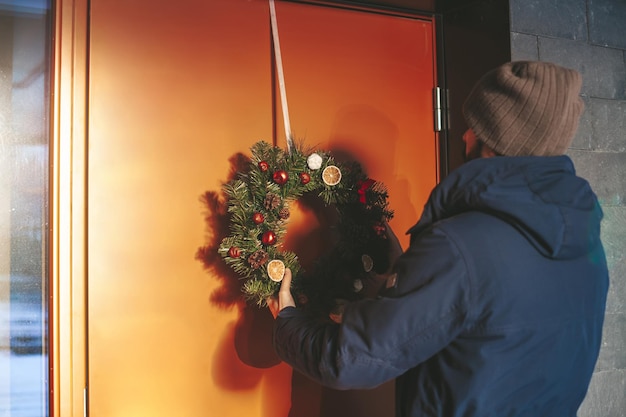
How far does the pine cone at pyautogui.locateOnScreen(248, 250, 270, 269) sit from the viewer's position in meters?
1.52

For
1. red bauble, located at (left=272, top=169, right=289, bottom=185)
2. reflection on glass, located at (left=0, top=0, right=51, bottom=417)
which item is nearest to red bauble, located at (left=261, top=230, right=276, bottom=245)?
red bauble, located at (left=272, top=169, right=289, bottom=185)

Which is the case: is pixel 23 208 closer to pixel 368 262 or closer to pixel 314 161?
pixel 314 161

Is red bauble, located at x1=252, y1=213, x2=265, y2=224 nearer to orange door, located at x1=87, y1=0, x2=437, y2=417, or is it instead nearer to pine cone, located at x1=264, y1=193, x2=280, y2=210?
pine cone, located at x1=264, y1=193, x2=280, y2=210

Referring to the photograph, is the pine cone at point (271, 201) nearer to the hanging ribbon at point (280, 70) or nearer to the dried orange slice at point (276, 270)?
the dried orange slice at point (276, 270)

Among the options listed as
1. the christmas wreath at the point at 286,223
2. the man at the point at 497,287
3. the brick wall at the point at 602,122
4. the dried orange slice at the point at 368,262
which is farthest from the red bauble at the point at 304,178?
the brick wall at the point at 602,122

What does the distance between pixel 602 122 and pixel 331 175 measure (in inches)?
37.4

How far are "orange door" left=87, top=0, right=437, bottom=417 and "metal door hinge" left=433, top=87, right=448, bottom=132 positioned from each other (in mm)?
207

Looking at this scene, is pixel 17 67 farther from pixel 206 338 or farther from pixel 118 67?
pixel 206 338

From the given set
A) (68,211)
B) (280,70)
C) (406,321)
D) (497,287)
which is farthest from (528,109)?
(68,211)

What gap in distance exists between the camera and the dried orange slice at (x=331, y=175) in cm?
165

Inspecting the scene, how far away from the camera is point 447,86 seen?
6.67ft

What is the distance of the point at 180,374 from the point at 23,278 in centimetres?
45

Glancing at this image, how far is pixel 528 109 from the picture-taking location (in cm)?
119

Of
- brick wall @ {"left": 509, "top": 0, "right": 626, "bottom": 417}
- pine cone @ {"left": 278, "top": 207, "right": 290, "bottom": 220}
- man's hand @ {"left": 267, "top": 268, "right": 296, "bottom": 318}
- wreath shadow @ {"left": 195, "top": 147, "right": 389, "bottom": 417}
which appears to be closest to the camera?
man's hand @ {"left": 267, "top": 268, "right": 296, "bottom": 318}
